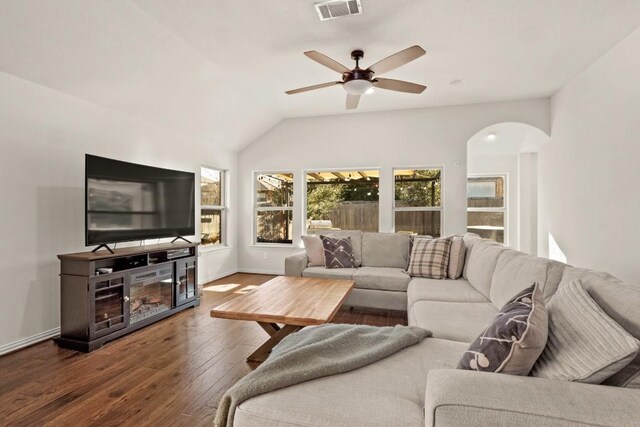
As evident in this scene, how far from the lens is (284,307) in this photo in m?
2.46

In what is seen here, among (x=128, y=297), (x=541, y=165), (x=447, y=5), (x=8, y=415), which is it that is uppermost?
(x=447, y=5)

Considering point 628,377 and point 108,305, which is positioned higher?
point 628,377

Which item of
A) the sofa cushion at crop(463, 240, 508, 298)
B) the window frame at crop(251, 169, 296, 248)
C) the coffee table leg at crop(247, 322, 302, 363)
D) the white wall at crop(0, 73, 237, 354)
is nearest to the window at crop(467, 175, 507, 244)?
the sofa cushion at crop(463, 240, 508, 298)

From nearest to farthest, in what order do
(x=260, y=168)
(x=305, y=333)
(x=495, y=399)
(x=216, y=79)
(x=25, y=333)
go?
(x=495, y=399) → (x=305, y=333) → (x=25, y=333) → (x=216, y=79) → (x=260, y=168)

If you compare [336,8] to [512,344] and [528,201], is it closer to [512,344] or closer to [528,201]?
[512,344]

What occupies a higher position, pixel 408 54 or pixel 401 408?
pixel 408 54

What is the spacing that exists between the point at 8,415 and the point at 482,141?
6.24 m

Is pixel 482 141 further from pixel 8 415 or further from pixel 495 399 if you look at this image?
pixel 8 415

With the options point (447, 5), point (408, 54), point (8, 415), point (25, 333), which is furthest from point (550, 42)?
point (25, 333)

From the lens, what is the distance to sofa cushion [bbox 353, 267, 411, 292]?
355 centimetres

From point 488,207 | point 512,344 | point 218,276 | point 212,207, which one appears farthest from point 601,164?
point 218,276

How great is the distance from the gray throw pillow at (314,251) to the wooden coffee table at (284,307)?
34.5 inches

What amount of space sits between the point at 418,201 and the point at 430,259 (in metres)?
1.86

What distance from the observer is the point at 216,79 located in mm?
3893
